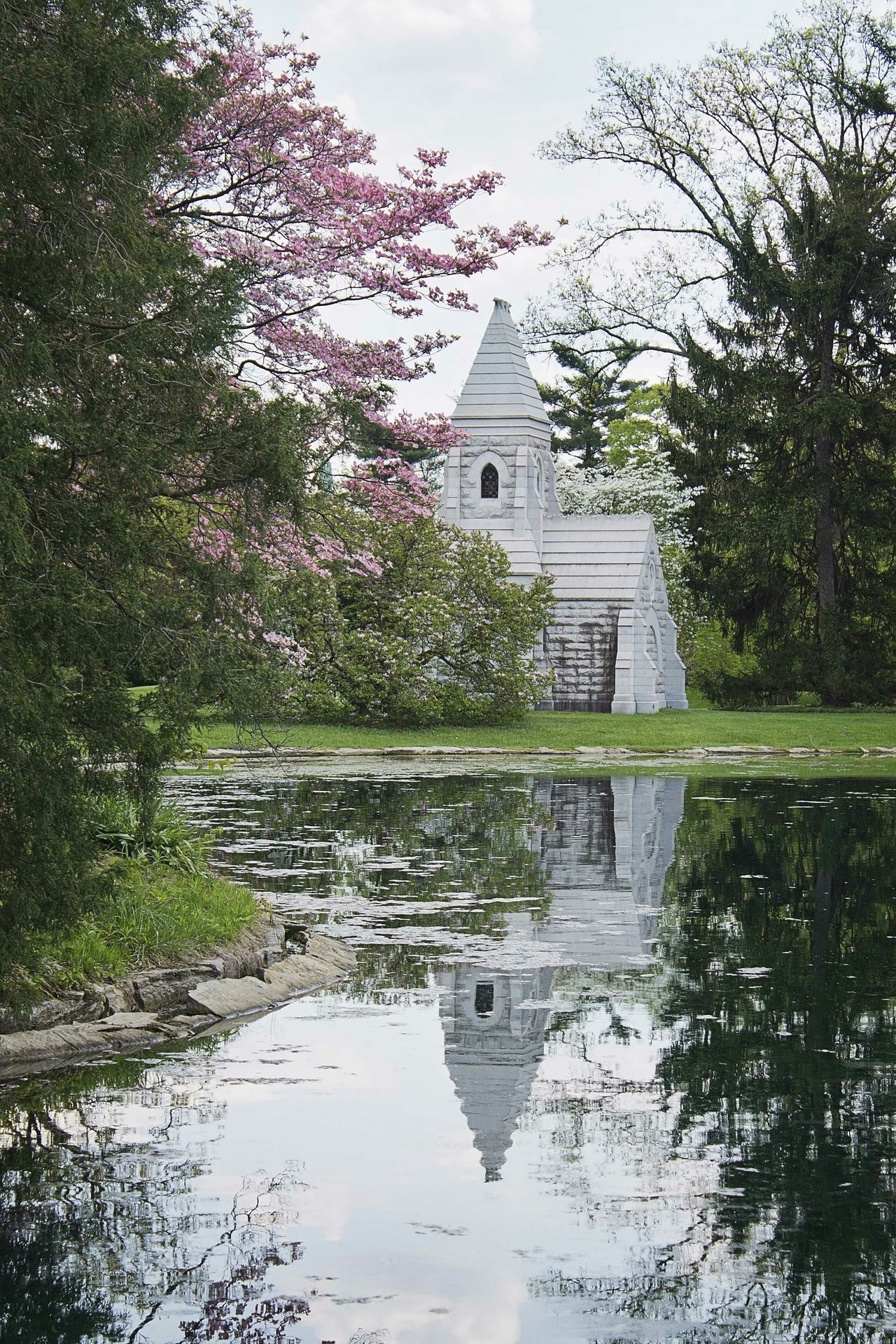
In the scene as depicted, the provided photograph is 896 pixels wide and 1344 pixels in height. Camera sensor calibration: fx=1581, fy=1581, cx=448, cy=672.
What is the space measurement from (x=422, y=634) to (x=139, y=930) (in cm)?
2640

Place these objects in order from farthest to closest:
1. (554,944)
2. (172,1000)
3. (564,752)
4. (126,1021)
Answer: (564,752)
(554,944)
(172,1000)
(126,1021)

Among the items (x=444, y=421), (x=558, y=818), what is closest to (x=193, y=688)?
(x=558, y=818)

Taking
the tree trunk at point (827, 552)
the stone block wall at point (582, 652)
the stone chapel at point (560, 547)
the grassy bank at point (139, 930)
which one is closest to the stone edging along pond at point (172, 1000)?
the grassy bank at point (139, 930)

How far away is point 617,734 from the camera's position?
1361 inches

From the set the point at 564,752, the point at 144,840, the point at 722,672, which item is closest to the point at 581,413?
the point at 722,672

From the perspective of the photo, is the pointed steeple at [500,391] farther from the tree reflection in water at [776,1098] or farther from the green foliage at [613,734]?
the tree reflection in water at [776,1098]

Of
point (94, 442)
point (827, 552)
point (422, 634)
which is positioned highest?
point (827, 552)

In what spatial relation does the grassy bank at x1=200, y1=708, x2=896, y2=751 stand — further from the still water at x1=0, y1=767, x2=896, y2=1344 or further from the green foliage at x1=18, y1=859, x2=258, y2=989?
the still water at x1=0, y1=767, x2=896, y2=1344

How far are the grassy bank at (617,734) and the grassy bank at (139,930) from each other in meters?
16.9

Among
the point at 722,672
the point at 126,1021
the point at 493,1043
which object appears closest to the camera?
the point at 493,1043

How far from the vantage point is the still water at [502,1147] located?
487 cm

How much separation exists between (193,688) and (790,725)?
3089cm

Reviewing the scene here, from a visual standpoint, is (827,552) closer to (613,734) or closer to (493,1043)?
(613,734)

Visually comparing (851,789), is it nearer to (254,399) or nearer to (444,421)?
(444,421)
